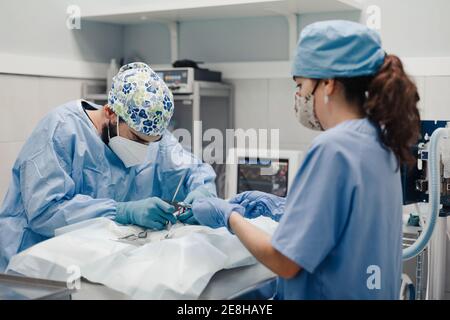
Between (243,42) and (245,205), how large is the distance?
1.48 metres

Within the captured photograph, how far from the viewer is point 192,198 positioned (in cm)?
179

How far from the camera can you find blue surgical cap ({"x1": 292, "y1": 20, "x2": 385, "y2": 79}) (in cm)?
116

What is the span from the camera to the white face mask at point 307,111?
1.26 meters

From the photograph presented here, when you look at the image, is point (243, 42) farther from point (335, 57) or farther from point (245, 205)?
point (335, 57)

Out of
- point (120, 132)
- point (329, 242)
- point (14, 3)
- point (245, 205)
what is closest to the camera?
point (329, 242)

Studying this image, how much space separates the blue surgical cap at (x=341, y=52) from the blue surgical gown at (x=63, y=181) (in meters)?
0.76

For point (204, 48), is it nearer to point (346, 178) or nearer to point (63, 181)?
point (63, 181)

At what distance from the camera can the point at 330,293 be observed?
1.16 m

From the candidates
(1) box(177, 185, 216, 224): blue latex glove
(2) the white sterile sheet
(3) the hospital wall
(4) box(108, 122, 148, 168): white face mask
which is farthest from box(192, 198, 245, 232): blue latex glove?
(3) the hospital wall

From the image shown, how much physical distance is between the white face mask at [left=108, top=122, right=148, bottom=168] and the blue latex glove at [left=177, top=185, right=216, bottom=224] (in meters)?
0.20

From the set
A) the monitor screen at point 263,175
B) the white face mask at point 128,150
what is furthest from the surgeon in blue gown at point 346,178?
the monitor screen at point 263,175

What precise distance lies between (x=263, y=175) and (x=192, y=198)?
3.23ft

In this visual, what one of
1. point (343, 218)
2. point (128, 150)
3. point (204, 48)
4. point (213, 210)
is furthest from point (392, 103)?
point (204, 48)
